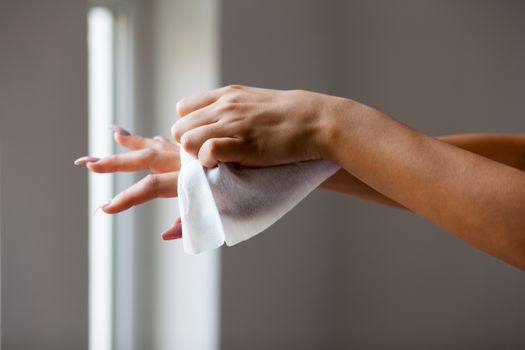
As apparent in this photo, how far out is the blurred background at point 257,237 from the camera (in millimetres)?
1478

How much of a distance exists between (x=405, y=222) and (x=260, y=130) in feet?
5.55

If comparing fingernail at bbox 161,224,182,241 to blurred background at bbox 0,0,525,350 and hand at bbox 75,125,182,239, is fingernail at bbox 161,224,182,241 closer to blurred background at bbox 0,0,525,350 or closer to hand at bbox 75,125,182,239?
hand at bbox 75,125,182,239

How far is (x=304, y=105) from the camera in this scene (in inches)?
21.6

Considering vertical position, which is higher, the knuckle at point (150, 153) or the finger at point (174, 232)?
the knuckle at point (150, 153)

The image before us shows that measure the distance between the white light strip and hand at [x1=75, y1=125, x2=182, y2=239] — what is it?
39.1 inches

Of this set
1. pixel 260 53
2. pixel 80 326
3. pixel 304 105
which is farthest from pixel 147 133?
pixel 304 105

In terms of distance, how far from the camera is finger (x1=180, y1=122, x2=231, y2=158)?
0.55 meters

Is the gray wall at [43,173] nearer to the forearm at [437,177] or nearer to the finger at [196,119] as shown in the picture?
the finger at [196,119]

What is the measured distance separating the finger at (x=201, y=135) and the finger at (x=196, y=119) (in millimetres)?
12

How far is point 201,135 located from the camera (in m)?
0.56

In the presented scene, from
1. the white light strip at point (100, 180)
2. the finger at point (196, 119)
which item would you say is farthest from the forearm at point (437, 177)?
the white light strip at point (100, 180)

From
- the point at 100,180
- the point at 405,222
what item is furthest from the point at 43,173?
the point at 405,222

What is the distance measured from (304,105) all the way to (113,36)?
142cm

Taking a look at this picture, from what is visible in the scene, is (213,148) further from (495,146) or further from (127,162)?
(495,146)
